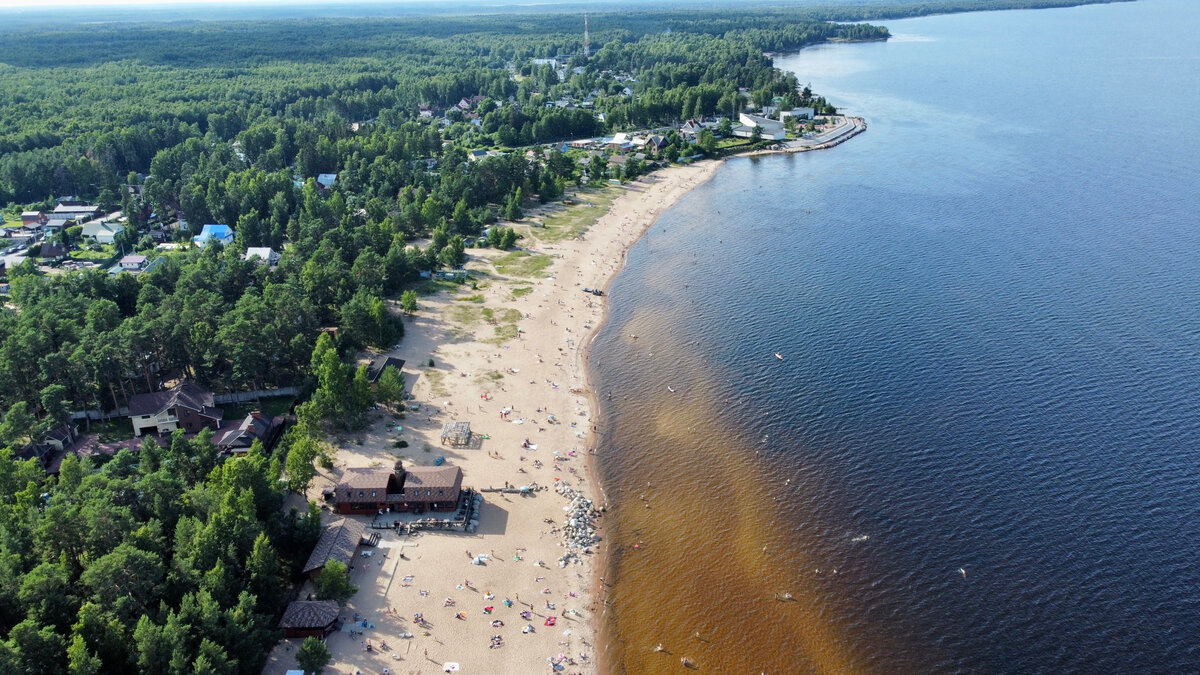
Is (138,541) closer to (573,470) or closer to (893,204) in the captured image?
(573,470)

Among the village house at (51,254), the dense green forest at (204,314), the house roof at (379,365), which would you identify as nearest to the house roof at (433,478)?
the dense green forest at (204,314)

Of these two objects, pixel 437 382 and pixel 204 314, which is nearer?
pixel 204 314

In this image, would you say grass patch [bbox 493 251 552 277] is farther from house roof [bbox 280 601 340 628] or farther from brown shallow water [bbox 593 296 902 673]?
house roof [bbox 280 601 340 628]

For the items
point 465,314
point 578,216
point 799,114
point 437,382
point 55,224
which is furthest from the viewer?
point 799,114

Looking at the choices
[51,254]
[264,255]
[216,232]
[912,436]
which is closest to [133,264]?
[216,232]

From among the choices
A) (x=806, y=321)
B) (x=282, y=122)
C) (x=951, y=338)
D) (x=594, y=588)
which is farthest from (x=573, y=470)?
(x=282, y=122)

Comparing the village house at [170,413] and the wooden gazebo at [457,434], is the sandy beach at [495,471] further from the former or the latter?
the village house at [170,413]

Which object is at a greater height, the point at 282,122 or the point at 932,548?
the point at 282,122

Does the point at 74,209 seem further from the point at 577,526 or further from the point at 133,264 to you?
the point at 577,526
